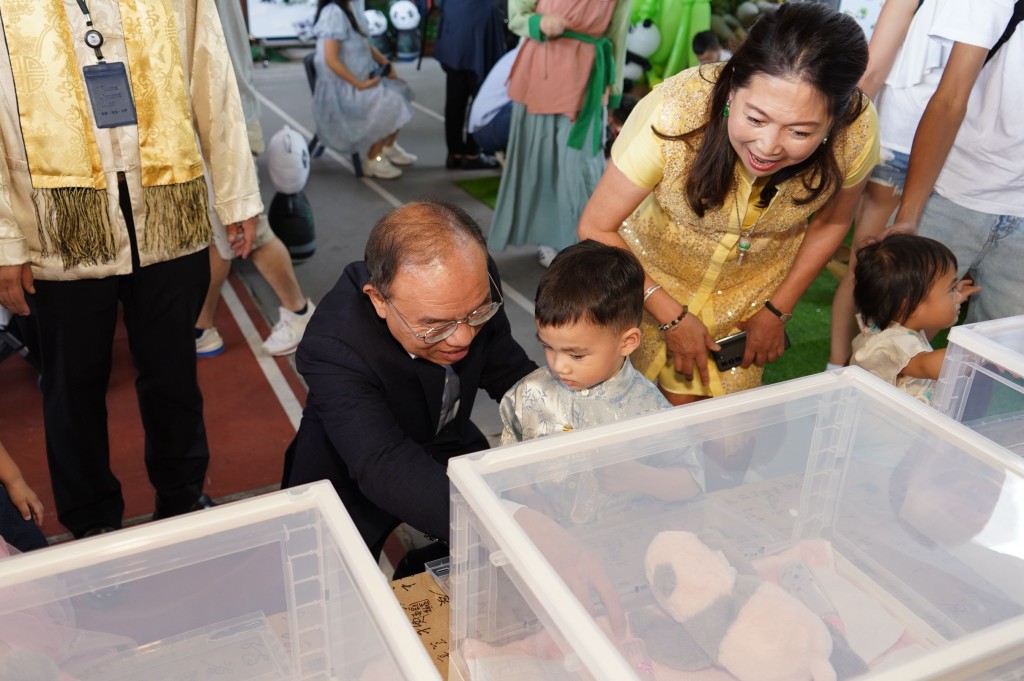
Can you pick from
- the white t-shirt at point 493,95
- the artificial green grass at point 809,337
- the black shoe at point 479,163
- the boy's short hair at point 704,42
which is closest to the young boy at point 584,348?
the artificial green grass at point 809,337

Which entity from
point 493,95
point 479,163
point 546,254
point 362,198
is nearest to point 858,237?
point 546,254

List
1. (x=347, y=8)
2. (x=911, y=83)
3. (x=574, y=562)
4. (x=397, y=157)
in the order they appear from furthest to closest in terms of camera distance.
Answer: (x=397, y=157) → (x=347, y=8) → (x=911, y=83) → (x=574, y=562)

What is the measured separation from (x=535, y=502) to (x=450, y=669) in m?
0.27

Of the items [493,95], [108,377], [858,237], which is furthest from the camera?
[493,95]

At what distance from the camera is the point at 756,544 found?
38.1 inches

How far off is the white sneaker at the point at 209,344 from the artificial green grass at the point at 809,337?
6.35 feet

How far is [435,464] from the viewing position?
1.24 metres

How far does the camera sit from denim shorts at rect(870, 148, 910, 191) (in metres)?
2.26

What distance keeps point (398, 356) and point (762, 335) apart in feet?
2.64

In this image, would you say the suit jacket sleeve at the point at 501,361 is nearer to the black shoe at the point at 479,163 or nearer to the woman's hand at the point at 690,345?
the woman's hand at the point at 690,345

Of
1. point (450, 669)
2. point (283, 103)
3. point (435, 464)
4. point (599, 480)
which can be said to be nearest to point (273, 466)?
point (435, 464)

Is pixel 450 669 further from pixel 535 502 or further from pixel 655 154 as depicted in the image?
pixel 655 154

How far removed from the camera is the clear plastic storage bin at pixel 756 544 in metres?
0.78

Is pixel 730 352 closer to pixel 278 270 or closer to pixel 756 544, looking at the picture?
pixel 756 544
